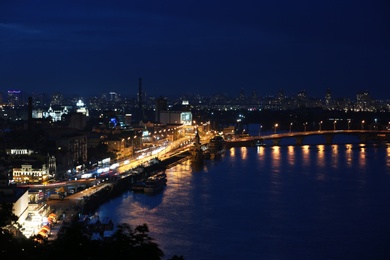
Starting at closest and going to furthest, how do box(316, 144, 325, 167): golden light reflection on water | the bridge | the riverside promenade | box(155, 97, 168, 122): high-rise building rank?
1. the riverside promenade
2. box(316, 144, 325, 167): golden light reflection on water
3. the bridge
4. box(155, 97, 168, 122): high-rise building

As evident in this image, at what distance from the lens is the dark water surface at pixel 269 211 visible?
5863mm

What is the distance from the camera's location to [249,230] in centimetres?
655

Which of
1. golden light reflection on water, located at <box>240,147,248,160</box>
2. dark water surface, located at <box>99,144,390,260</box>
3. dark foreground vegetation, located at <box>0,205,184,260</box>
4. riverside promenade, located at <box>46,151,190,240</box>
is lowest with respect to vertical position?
dark water surface, located at <box>99,144,390,260</box>

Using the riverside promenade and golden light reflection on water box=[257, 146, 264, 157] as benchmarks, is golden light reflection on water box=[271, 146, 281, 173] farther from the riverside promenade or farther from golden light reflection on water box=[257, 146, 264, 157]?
the riverside promenade

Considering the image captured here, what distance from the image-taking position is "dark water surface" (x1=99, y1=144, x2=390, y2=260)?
5.86 metres

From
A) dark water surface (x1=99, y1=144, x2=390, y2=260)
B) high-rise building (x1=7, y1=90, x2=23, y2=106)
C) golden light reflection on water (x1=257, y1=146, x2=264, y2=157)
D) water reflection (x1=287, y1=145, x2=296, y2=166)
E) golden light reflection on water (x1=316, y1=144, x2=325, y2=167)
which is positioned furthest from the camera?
high-rise building (x1=7, y1=90, x2=23, y2=106)

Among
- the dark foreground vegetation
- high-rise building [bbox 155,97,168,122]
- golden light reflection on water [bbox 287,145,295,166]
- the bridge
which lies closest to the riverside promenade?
golden light reflection on water [bbox 287,145,295,166]

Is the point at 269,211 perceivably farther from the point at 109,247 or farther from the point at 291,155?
the point at 291,155

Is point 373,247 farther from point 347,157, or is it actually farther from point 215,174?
point 347,157

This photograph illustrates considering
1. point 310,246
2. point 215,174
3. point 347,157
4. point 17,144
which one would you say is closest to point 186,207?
point 310,246

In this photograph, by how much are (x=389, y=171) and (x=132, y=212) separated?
5.57 m

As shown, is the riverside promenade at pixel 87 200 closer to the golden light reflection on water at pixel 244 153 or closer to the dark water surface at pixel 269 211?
the dark water surface at pixel 269 211

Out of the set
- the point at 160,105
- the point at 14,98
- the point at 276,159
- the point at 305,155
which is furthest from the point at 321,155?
the point at 14,98

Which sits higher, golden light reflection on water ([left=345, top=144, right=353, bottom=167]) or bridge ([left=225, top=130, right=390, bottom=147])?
bridge ([left=225, top=130, right=390, bottom=147])
